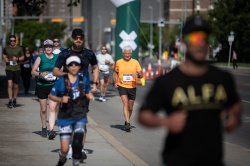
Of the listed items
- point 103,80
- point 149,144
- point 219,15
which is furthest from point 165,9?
point 149,144

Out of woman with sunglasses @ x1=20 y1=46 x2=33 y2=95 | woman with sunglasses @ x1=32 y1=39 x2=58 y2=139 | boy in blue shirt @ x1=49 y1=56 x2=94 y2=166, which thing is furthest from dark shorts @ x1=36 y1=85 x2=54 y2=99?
woman with sunglasses @ x1=20 y1=46 x2=33 y2=95

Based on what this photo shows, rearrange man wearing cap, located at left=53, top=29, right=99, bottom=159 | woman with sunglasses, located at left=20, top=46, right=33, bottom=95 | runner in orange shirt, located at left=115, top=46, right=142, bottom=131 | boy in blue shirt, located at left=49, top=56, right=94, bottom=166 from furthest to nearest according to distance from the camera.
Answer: woman with sunglasses, located at left=20, top=46, right=33, bottom=95, runner in orange shirt, located at left=115, top=46, right=142, bottom=131, man wearing cap, located at left=53, top=29, right=99, bottom=159, boy in blue shirt, located at left=49, top=56, right=94, bottom=166

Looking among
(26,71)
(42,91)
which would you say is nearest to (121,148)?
(42,91)

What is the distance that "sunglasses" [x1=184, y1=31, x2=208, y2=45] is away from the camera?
11.7 feet

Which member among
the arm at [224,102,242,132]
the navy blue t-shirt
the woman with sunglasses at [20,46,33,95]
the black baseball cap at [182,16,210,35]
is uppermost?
the black baseball cap at [182,16,210,35]

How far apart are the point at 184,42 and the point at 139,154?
4787mm

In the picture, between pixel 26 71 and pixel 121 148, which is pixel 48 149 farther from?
pixel 26 71

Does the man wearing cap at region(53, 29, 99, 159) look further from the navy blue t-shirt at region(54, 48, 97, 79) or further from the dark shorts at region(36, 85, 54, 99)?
the dark shorts at region(36, 85, 54, 99)

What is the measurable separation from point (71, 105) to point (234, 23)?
1952 inches

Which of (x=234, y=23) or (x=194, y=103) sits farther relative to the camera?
(x=234, y=23)

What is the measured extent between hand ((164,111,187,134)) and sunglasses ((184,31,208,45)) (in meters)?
0.50

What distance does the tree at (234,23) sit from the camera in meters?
53.9

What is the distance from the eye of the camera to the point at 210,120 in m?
3.57

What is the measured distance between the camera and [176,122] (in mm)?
3404
